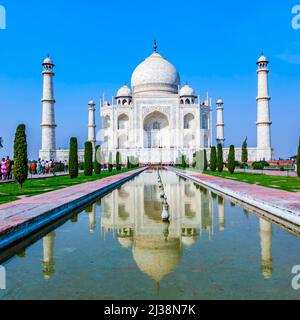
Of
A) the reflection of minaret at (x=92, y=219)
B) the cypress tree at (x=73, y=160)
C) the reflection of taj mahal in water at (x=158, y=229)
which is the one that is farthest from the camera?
the cypress tree at (x=73, y=160)

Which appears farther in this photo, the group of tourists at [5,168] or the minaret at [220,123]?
the minaret at [220,123]

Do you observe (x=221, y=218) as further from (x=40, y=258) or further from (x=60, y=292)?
(x=60, y=292)

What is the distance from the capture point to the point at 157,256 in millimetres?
2914

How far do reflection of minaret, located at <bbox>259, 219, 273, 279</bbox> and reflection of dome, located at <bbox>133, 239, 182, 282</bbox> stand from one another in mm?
616

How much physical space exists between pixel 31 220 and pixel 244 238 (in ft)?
7.05

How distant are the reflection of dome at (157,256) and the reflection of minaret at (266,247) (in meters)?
0.62

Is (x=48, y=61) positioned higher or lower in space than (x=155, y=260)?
higher

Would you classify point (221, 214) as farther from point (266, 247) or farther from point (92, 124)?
point (92, 124)

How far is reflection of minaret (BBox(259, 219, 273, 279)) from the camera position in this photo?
2.56 meters

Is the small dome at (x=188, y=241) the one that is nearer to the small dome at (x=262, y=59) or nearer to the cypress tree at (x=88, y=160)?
the cypress tree at (x=88, y=160)

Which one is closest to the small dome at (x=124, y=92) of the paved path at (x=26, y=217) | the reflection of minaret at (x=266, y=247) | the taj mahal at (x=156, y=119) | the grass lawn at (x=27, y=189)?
the taj mahal at (x=156, y=119)

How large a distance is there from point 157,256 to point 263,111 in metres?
27.4

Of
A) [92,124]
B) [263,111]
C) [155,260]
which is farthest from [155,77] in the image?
[155,260]

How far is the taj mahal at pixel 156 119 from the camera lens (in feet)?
94.4
